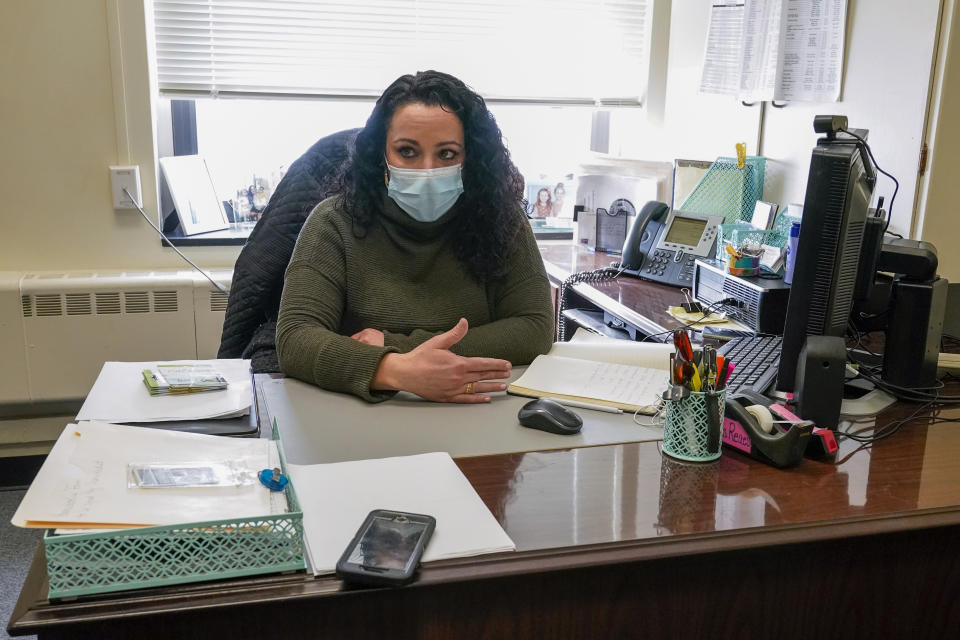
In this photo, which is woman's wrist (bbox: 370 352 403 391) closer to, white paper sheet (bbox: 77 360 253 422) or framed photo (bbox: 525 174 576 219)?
white paper sheet (bbox: 77 360 253 422)

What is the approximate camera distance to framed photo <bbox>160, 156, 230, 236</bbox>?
9.34 ft

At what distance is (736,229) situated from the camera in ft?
7.85

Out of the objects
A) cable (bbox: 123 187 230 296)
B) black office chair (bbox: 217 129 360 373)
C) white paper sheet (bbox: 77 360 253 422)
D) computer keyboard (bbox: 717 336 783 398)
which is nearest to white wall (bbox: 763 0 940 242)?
computer keyboard (bbox: 717 336 783 398)

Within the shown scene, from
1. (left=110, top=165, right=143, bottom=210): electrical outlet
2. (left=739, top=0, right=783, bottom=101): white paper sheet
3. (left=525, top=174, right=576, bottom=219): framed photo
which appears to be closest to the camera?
(left=739, top=0, right=783, bottom=101): white paper sheet

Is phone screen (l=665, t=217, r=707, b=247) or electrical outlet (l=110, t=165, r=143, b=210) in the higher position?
electrical outlet (l=110, t=165, r=143, b=210)

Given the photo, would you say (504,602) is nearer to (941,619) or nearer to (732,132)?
(941,619)

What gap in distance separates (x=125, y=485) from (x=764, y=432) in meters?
0.82

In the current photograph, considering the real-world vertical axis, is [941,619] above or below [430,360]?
below

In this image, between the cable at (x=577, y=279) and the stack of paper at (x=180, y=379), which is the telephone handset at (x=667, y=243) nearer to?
the cable at (x=577, y=279)

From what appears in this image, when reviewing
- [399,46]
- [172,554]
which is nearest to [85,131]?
[399,46]

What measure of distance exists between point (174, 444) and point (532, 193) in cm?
247

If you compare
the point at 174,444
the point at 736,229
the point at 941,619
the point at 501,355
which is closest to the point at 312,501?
the point at 174,444

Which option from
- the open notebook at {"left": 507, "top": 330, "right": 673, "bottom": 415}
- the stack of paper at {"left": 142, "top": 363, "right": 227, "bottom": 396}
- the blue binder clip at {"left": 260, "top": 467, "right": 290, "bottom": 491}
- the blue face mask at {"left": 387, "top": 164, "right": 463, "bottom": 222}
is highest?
the blue face mask at {"left": 387, "top": 164, "right": 463, "bottom": 222}

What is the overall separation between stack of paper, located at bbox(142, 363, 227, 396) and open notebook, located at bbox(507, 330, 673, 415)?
49 centimetres
